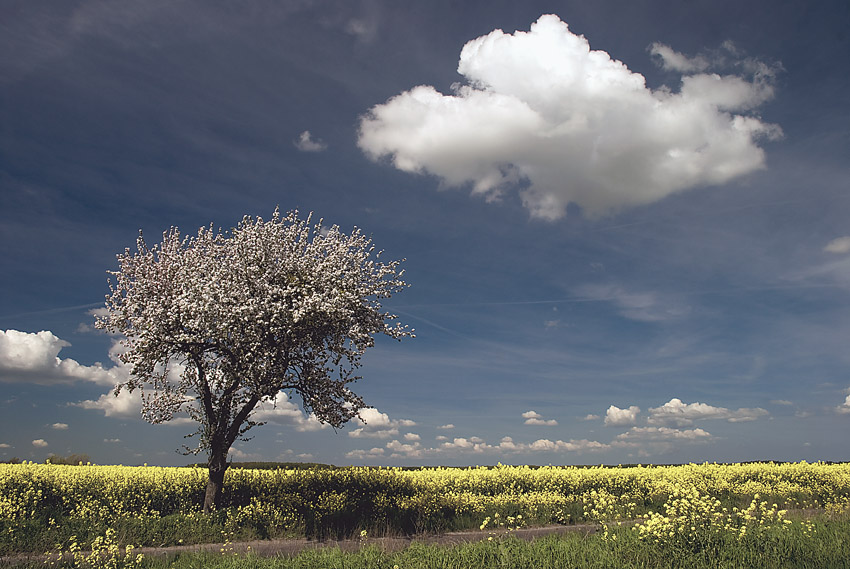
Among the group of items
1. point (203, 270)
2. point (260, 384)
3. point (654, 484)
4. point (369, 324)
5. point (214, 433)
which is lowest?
point (654, 484)

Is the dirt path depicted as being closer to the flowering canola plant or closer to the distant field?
the distant field

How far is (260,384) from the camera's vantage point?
16.8 meters

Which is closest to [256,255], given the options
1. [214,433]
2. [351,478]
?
[214,433]

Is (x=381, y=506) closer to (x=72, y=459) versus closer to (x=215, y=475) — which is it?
(x=215, y=475)

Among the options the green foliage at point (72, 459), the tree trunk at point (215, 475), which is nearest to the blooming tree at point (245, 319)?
the tree trunk at point (215, 475)

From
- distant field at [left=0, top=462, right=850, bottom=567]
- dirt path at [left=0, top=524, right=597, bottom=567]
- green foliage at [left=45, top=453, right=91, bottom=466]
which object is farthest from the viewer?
green foliage at [left=45, top=453, right=91, bottom=466]

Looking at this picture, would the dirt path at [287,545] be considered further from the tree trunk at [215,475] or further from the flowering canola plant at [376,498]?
the tree trunk at [215,475]

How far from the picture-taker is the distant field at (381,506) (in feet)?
39.7

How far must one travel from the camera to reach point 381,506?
66.3ft

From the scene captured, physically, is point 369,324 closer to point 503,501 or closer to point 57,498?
point 503,501

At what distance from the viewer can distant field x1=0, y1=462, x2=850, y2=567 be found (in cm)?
1211

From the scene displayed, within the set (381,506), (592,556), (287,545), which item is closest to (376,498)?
(381,506)

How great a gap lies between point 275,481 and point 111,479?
6.26 meters

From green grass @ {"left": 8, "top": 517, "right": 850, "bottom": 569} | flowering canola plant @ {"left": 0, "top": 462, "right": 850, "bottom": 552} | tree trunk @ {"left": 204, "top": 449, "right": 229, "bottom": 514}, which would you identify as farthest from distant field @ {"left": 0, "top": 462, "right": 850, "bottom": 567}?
tree trunk @ {"left": 204, "top": 449, "right": 229, "bottom": 514}
